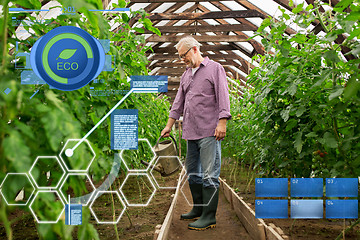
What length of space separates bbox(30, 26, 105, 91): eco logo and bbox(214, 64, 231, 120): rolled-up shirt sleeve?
1335 millimetres

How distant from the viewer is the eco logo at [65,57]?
2.72 feet

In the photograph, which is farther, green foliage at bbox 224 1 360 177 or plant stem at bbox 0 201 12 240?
green foliage at bbox 224 1 360 177

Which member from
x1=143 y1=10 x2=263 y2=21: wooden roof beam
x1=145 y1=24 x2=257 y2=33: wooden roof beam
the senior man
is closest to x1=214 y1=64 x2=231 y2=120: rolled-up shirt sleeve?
the senior man

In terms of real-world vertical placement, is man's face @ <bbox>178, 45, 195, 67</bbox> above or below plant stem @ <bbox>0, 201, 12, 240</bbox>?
above

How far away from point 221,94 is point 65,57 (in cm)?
146

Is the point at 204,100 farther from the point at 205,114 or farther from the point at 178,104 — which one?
the point at 178,104

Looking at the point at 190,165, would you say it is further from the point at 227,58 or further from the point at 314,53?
the point at 227,58

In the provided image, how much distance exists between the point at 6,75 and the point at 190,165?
6.36 feet

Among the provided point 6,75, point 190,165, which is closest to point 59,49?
point 6,75

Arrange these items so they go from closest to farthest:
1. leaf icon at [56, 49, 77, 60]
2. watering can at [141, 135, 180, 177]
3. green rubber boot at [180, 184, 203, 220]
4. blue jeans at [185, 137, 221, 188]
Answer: leaf icon at [56, 49, 77, 60]
blue jeans at [185, 137, 221, 188]
green rubber boot at [180, 184, 203, 220]
watering can at [141, 135, 180, 177]

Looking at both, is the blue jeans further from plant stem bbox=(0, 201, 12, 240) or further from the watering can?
plant stem bbox=(0, 201, 12, 240)

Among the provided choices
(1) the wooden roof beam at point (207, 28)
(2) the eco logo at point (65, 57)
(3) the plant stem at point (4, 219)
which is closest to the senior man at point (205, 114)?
(2) the eco logo at point (65, 57)

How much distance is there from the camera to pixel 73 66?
2.78 feet

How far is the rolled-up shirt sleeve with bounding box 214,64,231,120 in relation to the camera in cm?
210
